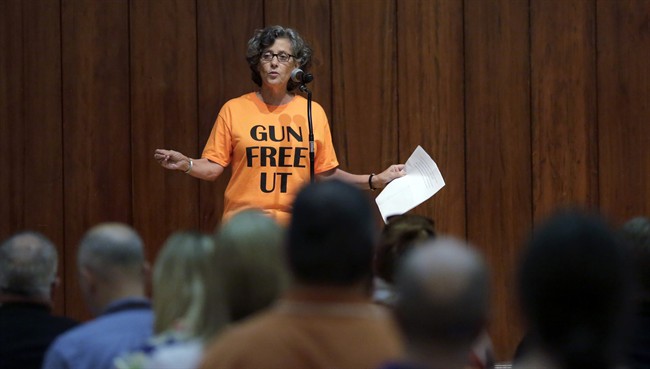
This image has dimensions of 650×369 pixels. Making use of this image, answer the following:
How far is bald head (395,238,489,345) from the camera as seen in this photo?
1.46 meters

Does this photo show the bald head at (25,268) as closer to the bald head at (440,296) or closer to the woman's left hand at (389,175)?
the bald head at (440,296)

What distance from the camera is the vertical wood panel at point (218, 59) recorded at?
5613 mm

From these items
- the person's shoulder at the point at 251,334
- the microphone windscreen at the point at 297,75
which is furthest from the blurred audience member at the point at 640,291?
the microphone windscreen at the point at 297,75

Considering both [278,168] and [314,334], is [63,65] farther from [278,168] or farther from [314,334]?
[314,334]

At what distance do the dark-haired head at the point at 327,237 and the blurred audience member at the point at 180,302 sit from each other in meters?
0.33

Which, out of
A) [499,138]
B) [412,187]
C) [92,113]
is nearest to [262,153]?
[412,187]

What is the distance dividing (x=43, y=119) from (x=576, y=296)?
4465 mm

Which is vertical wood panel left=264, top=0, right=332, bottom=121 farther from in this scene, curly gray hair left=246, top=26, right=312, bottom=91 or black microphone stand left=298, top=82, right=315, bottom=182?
black microphone stand left=298, top=82, right=315, bottom=182

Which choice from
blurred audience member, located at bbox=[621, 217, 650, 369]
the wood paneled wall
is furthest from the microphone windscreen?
blurred audience member, located at bbox=[621, 217, 650, 369]

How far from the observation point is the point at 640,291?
2537 millimetres

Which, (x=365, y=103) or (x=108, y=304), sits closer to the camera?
(x=108, y=304)

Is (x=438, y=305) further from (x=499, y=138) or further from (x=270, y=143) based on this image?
(x=499, y=138)

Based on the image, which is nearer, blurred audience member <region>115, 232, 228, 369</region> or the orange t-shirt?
blurred audience member <region>115, 232, 228, 369</region>

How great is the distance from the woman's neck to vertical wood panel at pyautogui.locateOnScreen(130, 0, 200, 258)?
0.62 m
